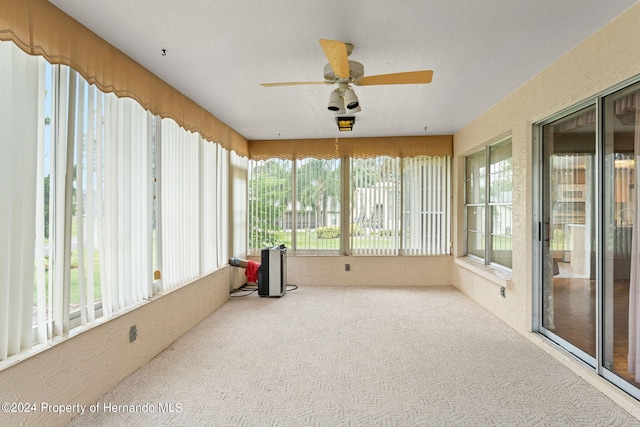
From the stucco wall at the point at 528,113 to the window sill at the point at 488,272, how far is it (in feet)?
0.30

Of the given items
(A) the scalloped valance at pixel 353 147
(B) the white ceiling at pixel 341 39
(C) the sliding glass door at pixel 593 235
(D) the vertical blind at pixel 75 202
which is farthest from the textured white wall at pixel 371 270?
(B) the white ceiling at pixel 341 39

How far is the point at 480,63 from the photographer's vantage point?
2637 mm

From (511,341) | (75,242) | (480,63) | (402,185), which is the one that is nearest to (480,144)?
(402,185)

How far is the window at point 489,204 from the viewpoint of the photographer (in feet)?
12.5

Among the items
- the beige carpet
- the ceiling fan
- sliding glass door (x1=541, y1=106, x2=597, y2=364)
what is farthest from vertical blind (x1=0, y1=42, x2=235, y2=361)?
sliding glass door (x1=541, y1=106, x2=597, y2=364)

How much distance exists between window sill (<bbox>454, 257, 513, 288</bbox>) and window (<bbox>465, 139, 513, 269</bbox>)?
4.3 inches

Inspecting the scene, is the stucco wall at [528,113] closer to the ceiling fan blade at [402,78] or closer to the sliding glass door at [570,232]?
the sliding glass door at [570,232]

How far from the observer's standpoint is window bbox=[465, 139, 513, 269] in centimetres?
380

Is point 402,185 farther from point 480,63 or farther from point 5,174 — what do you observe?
point 5,174

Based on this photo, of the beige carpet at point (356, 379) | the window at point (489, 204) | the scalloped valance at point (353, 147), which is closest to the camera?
the beige carpet at point (356, 379)

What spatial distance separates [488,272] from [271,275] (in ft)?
9.36

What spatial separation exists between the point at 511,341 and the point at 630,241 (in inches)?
57.4

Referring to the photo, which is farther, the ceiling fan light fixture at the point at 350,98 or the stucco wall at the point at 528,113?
the ceiling fan light fixture at the point at 350,98

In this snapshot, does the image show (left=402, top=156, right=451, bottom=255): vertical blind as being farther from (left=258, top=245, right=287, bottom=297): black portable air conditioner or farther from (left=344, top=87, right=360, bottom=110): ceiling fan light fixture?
(left=344, top=87, right=360, bottom=110): ceiling fan light fixture
